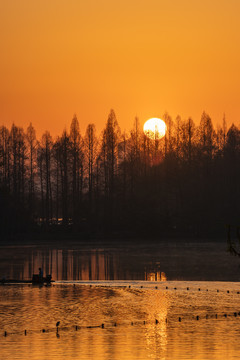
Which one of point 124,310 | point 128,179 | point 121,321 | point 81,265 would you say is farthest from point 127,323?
→ point 128,179

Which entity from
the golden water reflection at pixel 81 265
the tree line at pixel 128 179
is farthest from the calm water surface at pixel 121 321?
the tree line at pixel 128 179

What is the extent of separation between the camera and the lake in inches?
1241

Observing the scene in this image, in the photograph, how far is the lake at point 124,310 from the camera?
1241 inches

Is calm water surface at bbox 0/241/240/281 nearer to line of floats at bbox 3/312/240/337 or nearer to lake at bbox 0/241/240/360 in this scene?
lake at bbox 0/241/240/360

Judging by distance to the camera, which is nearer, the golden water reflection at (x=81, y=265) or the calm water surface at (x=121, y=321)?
the calm water surface at (x=121, y=321)

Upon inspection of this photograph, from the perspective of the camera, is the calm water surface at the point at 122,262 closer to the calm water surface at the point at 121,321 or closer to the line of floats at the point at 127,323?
the calm water surface at the point at 121,321

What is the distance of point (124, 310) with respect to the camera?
139ft

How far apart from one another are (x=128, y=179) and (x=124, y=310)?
90.2 metres

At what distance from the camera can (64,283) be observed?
56031mm

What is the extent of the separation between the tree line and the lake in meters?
42.9

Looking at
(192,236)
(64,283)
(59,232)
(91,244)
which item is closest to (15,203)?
(59,232)

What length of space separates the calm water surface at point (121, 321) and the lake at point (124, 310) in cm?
4

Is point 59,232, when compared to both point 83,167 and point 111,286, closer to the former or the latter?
point 83,167

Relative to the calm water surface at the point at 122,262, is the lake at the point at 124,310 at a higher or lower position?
lower
